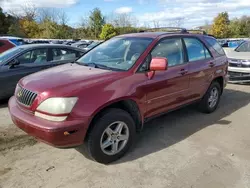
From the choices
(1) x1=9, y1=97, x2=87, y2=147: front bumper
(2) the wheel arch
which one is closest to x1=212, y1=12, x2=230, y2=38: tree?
(2) the wheel arch

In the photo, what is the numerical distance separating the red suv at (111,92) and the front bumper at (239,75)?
3.77m

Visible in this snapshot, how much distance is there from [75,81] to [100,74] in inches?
15.4

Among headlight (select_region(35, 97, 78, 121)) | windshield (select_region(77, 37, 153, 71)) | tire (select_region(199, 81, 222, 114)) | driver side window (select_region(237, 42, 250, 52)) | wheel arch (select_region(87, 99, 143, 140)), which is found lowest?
tire (select_region(199, 81, 222, 114))

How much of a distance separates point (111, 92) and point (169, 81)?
4.02 ft

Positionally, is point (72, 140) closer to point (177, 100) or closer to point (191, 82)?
point (177, 100)

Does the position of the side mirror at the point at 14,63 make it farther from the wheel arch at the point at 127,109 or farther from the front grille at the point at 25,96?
the wheel arch at the point at 127,109

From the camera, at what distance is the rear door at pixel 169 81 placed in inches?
151

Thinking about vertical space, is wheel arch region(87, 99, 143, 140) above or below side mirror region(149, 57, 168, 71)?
below

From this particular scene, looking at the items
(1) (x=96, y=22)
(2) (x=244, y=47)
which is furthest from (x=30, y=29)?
(2) (x=244, y=47)

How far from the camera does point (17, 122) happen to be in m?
3.29

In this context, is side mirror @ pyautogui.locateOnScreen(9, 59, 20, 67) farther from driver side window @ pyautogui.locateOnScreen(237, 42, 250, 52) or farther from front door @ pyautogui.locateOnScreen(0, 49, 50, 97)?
driver side window @ pyautogui.locateOnScreen(237, 42, 250, 52)

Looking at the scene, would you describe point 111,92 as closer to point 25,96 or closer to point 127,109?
point 127,109

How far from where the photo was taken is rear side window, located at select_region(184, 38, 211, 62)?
468cm

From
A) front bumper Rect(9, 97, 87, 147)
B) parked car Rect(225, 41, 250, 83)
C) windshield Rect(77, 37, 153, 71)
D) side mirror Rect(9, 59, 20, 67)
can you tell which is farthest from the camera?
parked car Rect(225, 41, 250, 83)
